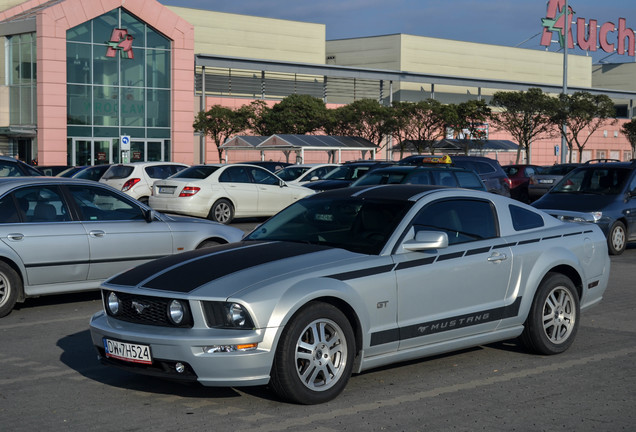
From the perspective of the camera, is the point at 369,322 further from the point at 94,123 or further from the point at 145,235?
the point at 94,123

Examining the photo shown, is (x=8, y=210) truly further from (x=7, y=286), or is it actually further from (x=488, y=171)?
(x=488, y=171)

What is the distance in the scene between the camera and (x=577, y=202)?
1608 centimetres

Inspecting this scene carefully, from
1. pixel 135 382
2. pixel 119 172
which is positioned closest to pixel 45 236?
pixel 135 382

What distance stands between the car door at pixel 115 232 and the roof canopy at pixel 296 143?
34.8 meters

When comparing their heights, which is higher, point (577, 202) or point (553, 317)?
point (577, 202)

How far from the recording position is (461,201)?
7199mm

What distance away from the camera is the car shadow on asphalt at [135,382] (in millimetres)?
6203

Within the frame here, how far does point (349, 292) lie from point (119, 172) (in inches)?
805

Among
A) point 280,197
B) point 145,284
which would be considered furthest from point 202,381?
point 280,197

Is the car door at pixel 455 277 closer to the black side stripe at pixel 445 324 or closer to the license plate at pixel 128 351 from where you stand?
the black side stripe at pixel 445 324

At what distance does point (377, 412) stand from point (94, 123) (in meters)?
46.0

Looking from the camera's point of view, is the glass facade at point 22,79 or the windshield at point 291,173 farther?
the glass facade at point 22,79

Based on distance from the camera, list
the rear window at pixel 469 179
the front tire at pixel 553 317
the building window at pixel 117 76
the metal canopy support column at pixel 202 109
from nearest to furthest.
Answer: the front tire at pixel 553 317
the rear window at pixel 469 179
the building window at pixel 117 76
the metal canopy support column at pixel 202 109

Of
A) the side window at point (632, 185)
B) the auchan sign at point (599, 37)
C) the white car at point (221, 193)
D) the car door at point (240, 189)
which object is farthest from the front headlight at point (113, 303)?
the auchan sign at point (599, 37)
